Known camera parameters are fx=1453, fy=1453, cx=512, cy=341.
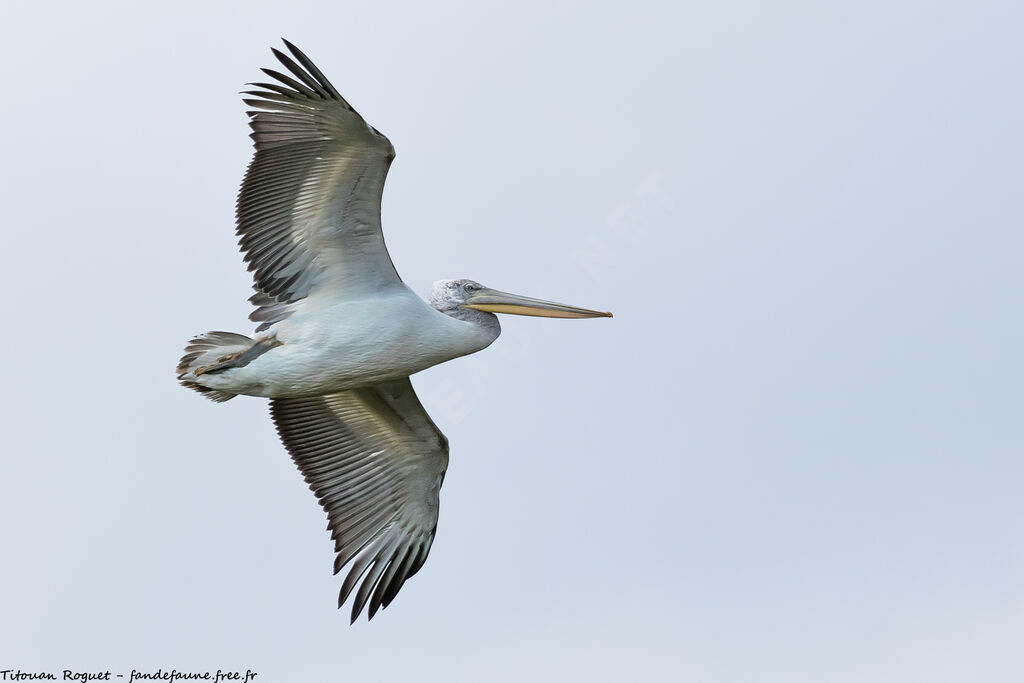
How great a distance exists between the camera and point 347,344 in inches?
397

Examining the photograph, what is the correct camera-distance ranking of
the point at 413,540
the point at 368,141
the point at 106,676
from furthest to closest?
the point at 413,540, the point at 106,676, the point at 368,141

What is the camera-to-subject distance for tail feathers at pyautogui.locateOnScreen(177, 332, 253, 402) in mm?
10234

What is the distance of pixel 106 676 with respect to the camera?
10695 mm

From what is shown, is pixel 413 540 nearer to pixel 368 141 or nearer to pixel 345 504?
pixel 345 504

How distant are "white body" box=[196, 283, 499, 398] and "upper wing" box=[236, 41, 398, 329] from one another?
17cm

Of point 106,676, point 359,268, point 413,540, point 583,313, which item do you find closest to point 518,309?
point 583,313

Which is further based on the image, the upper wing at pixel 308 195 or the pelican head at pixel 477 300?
the pelican head at pixel 477 300

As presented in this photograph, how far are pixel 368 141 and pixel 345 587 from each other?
366 cm

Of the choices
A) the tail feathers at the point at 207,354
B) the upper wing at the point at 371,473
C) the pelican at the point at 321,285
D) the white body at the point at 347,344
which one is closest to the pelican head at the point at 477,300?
the pelican at the point at 321,285

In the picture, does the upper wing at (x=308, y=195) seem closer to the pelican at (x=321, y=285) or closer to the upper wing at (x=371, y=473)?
the pelican at (x=321, y=285)

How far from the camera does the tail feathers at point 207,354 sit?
10.2 metres

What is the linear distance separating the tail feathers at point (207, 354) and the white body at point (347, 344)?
9 cm

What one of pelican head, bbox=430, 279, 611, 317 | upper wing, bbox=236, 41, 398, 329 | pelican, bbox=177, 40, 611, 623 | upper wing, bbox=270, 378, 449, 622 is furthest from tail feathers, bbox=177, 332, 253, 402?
pelican head, bbox=430, 279, 611, 317

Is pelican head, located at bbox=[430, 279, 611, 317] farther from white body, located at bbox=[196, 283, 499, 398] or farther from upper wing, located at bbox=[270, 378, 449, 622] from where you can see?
→ upper wing, located at bbox=[270, 378, 449, 622]
